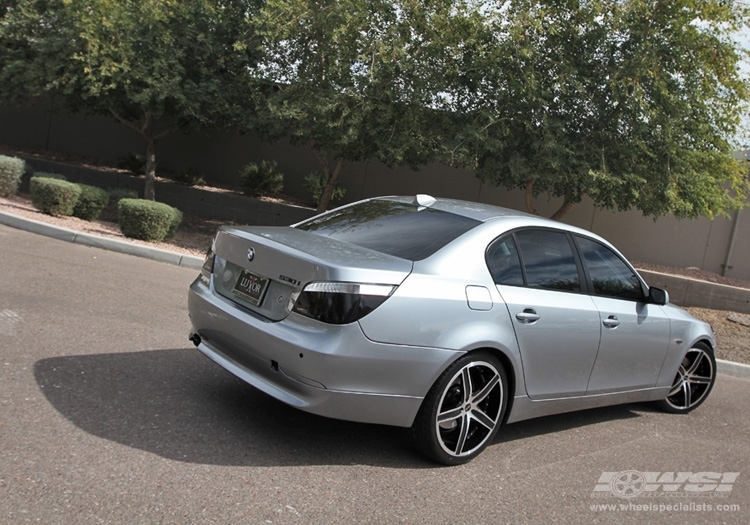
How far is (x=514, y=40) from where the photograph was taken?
1241 cm

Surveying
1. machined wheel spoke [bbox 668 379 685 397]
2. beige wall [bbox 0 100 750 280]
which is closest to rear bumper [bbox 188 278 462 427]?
machined wheel spoke [bbox 668 379 685 397]

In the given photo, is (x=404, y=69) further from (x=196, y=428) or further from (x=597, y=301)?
(x=196, y=428)

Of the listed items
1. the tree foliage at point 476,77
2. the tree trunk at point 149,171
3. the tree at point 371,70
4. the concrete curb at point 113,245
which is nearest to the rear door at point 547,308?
the concrete curb at point 113,245

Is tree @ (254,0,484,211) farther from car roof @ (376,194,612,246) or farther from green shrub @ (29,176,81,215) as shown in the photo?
car roof @ (376,194,612,246)

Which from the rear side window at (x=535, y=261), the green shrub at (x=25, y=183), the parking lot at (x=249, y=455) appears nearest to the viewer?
the parking lot at (x=249, y=455)

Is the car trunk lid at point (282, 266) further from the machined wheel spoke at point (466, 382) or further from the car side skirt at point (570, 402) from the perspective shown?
the car side skirt at point (570, 402)

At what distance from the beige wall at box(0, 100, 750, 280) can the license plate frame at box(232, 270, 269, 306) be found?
13838mm

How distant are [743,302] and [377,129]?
7558 millimetres

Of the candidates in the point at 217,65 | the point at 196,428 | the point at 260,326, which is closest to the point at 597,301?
the point at 260,326

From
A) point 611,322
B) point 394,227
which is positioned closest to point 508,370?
point 611,322

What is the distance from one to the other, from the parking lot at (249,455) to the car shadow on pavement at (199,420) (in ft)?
0.04

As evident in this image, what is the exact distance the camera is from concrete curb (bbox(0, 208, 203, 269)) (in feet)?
34.1

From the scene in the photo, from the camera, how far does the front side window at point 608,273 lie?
5.25 m

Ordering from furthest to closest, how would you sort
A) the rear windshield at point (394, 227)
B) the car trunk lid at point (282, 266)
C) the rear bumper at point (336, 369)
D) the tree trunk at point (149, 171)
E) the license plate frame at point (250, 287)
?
the tree trunk at point (149, 171) < the rear windshield at point (394, 227) < the license plate frame at point (250, 287) < the car trunk lid at point (282, 266) < the rear bumper at point (336, 369)
